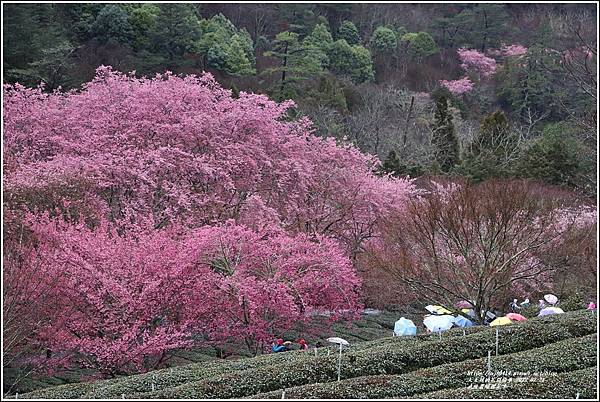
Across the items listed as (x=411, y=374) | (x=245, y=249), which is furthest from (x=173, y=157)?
(x=411, y=374)

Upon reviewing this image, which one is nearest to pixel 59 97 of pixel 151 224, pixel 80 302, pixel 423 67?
pixel 151 224

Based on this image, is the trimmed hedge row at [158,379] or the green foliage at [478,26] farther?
the green foliage at [478,26]

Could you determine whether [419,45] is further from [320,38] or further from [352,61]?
[320,38]

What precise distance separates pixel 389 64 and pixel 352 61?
3600 mm

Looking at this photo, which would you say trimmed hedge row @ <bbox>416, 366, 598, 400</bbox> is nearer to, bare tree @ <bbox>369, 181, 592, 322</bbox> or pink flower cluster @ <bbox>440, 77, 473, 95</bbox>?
bare tree @ <bbox>369, 181, 592, 322</bbox>

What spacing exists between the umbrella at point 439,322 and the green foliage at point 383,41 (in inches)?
1268

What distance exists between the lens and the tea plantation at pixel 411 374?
867 cm

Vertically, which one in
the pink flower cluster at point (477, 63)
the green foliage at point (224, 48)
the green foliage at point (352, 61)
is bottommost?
the green foliage at point (224, 48)

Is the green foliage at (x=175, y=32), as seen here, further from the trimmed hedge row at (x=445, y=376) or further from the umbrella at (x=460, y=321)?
the trimmed hedge row at (x=445, y=376)

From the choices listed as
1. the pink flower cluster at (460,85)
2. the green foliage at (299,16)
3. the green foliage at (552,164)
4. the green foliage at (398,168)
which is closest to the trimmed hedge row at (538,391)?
the green foliage at (552,164)

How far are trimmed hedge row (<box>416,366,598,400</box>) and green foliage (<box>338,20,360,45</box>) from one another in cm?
3764

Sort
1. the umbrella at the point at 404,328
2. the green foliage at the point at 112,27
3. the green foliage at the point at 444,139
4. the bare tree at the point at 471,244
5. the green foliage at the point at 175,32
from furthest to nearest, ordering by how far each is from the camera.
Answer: the green foliage at the point at 444,139, the green foliage at the point at 175,32, the green foliage at the point at 112,27, the umbrella at the point at 404,328, the bare tree at the point at 471,244

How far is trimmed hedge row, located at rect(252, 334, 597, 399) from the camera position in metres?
8.67

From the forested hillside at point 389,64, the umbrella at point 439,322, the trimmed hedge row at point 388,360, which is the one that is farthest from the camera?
the forested hillside at point 389,64
